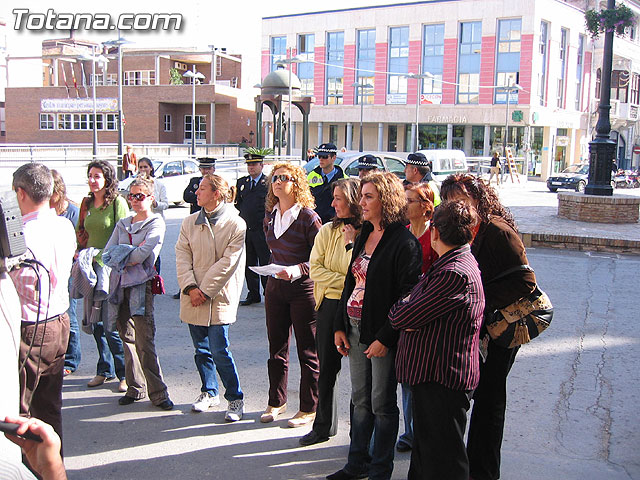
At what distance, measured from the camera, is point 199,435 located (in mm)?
4734

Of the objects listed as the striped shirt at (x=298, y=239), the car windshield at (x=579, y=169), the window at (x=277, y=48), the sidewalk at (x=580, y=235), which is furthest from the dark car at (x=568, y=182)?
the window at (x=277, y=48)

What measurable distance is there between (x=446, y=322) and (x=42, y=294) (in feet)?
7.55

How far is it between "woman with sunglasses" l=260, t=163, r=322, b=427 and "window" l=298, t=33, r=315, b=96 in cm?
5504

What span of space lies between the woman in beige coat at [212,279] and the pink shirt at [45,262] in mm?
1173

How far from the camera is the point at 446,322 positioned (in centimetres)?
342

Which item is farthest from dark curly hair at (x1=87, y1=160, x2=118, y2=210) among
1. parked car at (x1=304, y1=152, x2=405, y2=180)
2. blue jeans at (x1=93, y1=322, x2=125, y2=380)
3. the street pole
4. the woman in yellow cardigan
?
the street pole

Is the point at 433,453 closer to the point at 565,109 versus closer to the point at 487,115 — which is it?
the point at 487,115

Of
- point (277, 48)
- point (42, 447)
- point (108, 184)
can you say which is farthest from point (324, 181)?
point (277, 48)

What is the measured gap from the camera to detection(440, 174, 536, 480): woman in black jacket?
A: 3.84m

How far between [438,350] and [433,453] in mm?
558

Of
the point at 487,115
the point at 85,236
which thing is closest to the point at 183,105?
the point at 487,115

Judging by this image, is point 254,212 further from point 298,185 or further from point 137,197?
point 298,185

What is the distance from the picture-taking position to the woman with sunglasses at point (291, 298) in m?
4.93

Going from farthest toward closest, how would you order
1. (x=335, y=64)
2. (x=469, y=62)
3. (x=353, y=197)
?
(x=335, y=64) → (x=469, y=62) → (x=353, y=197)
